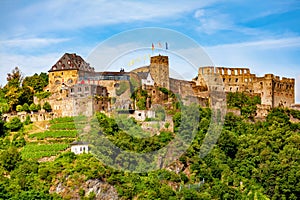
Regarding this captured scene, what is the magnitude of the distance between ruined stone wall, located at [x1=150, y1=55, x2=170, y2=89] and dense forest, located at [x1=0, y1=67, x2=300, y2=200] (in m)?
3.61

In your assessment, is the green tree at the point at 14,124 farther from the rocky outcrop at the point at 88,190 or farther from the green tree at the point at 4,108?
the rocky outcrop at the point at 88,190

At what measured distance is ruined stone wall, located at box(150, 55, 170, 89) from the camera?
201ft

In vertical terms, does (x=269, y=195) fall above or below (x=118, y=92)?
below

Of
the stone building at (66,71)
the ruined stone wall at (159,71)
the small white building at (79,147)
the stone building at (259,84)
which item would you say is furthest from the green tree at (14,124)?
the stone building at (259,84)

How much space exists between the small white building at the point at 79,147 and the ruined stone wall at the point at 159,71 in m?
10.2

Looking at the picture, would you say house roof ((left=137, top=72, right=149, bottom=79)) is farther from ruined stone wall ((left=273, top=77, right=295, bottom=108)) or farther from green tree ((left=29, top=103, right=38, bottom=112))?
ruined stone wall ((left=273, top=77, right=295, bottom=108))

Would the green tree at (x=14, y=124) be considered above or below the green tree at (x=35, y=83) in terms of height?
below

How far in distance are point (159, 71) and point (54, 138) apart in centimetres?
994

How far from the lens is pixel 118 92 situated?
5938 cm

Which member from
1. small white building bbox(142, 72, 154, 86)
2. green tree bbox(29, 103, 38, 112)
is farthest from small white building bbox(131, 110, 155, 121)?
green tree bbox(29, 103, 38, 112)

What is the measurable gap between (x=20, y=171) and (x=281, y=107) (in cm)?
2206

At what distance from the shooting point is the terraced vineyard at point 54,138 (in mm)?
53013

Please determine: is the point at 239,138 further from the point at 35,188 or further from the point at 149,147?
the point at 35,188

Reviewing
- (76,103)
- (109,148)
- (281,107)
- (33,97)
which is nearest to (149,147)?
(109,148)
